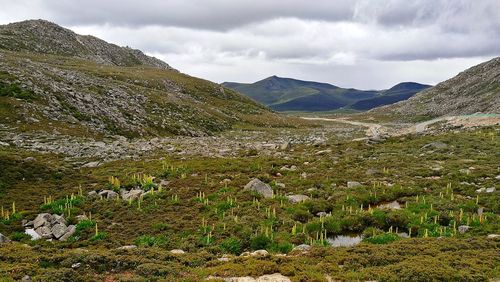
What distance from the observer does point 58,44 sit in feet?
439

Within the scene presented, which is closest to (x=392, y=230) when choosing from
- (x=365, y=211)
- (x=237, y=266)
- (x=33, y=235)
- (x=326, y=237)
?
(x=365, y=211)

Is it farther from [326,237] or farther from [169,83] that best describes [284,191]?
[169,83]

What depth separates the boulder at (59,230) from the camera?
1842cm

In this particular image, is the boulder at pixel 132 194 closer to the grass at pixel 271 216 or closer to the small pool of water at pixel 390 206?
the grass at pixel 271 216

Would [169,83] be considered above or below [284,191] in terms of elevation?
above

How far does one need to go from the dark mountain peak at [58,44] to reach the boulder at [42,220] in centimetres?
10716

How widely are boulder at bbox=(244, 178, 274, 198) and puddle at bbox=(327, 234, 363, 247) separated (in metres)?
6.16

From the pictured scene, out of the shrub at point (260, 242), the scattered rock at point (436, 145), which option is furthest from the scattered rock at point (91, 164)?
the scattered rock at point (436, 145)

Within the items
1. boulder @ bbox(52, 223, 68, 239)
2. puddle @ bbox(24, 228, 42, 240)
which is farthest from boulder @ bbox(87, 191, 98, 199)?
puddle @ bbox(24, 228, 42, 240)

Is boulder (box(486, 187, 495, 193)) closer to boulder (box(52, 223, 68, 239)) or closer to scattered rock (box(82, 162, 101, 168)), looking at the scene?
boulder (box(52, 223, 68, 239))

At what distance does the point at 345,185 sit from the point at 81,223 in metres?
16.6

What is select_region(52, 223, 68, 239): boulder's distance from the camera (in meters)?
18.4

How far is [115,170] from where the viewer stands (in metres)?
29.8

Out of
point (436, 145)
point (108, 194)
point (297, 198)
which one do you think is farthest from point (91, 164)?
point (436, 145)
